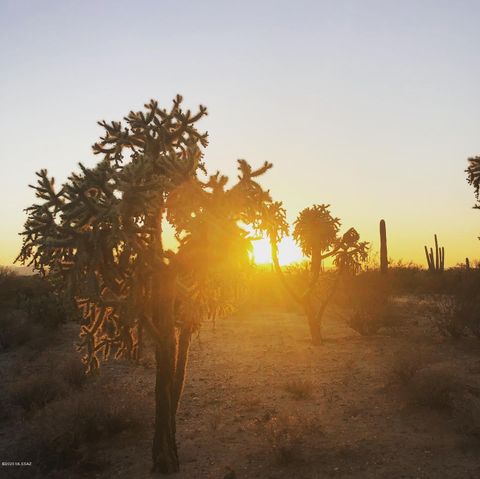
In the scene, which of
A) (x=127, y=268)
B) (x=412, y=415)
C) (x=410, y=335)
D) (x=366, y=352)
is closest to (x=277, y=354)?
(x=366, y=352)

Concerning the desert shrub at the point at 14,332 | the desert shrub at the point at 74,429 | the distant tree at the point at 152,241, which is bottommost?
the desert shrub at the point at 74,429

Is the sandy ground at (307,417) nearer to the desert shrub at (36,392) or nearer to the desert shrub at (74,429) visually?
the desert shrub at (74,429)

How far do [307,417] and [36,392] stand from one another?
20.8ft

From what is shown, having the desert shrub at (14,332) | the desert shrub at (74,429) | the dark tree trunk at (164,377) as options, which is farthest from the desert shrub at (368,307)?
the desert shrub at (14,332)

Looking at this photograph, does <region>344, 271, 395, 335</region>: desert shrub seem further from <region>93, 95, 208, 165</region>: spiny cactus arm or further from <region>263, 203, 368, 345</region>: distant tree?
<region>93, 95, 208, 165</region>: spiny cactus arm

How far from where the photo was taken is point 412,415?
9.94 meters

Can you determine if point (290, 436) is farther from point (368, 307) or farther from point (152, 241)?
point (368, 307)

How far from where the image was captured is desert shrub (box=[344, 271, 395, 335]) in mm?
18953

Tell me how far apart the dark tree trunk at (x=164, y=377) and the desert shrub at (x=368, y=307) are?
39.9ft

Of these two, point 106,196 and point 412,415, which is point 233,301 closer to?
A: point 106,196

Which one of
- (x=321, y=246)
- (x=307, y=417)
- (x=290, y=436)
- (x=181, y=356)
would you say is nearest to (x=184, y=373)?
(x=181, y=356)

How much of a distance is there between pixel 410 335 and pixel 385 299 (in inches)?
153

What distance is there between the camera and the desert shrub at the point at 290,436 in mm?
8195

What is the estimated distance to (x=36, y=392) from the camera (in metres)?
11.8
